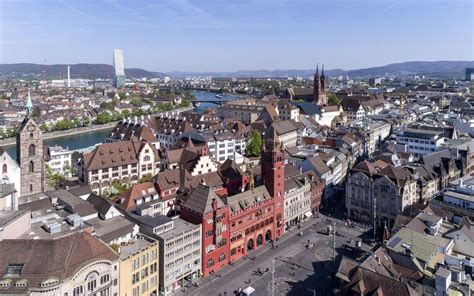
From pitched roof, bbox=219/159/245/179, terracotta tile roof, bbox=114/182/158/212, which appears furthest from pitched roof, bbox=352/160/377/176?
terracotta tile roof, bbox=114/182/158/212

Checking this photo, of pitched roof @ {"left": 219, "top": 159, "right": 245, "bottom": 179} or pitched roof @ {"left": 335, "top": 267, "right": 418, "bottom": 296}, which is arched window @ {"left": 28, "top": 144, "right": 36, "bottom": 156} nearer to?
pitched roof @ {"left": 219, "top": 159, "right": 245, "bottom": 179}

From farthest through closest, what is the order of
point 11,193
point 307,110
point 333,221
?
point 307,110 → point 333,221 → point 11,193

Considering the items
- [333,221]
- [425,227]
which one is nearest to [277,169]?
[333,221]

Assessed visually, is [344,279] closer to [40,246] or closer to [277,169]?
[277,169]

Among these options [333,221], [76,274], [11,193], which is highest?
[11,193]

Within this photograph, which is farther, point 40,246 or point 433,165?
point 433,165

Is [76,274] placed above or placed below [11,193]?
below

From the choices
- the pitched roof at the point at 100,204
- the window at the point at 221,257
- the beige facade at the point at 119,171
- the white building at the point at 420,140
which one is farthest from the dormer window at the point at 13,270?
the white building at the point at 420,140
